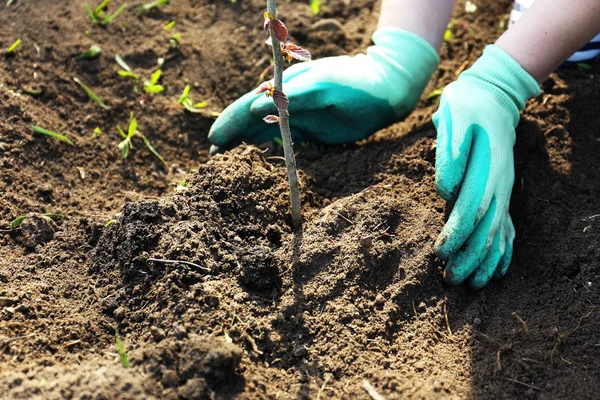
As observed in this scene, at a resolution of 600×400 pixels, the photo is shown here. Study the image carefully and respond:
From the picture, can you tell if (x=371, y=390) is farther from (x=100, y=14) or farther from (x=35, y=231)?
(x=100, y=14)

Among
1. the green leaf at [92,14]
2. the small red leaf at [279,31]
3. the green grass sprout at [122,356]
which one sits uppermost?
the small red leaf at [279,31]

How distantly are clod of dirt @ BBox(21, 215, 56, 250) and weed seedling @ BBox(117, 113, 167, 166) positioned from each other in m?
0.55

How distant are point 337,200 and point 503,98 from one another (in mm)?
797

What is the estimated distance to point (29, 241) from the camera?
7.25ft

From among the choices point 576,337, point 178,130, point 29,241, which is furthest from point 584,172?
point 29,241

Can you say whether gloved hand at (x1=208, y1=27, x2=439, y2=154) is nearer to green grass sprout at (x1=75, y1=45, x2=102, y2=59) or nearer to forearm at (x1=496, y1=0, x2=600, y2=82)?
forearm at (x1=496, y1=0, x2=600, y2=82)

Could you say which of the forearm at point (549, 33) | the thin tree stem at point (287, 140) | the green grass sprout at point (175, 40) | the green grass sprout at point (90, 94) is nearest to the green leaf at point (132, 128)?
the green grass sprout at point (90, 94)

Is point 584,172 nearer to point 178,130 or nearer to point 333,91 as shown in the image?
point 333,91

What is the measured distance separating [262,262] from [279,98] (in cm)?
55

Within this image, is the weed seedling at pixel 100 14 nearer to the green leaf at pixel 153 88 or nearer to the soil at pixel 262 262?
the soil at pixel 262 262

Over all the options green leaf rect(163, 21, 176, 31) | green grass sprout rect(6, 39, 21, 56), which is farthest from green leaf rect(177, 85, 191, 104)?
green grass sprout rect(6, 39, 21, 56)

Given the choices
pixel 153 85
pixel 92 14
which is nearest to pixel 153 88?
pixel 153 85

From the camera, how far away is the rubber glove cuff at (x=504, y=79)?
7.95ft

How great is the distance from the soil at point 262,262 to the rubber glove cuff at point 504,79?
236 mm
